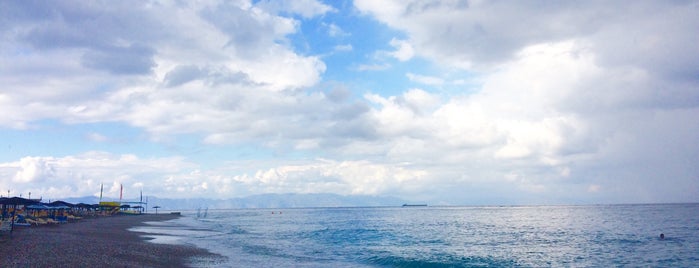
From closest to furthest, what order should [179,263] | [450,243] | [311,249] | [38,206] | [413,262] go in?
[179,263]
[413,262]
[311,249]
[450,243]
[38,206]

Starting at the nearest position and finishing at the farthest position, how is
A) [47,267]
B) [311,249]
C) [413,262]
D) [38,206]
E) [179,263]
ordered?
[47,267]
[179,263]
[413,262]
[311,249]
[38,206]

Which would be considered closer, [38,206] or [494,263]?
[494,263]

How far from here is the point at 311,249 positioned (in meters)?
39.4

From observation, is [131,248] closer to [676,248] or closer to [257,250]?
[257,250]

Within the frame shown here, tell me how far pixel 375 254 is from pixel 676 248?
25895mm

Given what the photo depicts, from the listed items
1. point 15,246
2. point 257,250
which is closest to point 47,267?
point 15,246

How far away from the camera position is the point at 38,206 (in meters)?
54.9

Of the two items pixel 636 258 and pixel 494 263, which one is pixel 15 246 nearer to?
pixel 494 263

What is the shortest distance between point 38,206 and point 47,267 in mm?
44873

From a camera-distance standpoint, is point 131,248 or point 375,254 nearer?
point 131,248

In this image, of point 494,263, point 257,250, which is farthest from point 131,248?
point 494,263

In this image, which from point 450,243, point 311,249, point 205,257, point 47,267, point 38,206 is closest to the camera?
point 47,267

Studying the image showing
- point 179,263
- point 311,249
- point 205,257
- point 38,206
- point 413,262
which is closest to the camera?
point 179,263

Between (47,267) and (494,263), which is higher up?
(47,267)
